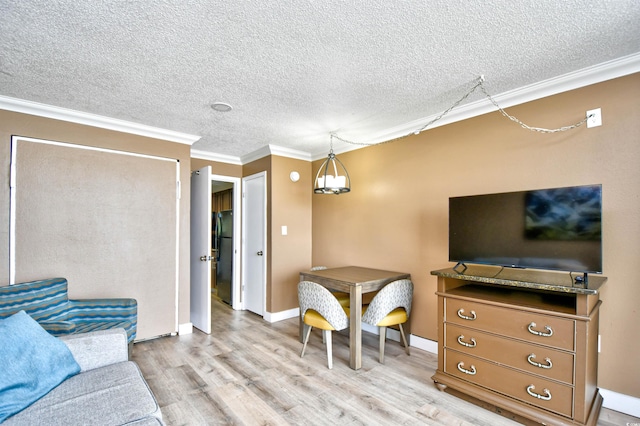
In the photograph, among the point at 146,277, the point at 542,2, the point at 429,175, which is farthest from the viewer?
the point at 146,277

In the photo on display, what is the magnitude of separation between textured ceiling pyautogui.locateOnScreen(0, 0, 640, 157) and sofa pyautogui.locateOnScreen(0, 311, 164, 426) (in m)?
1.71

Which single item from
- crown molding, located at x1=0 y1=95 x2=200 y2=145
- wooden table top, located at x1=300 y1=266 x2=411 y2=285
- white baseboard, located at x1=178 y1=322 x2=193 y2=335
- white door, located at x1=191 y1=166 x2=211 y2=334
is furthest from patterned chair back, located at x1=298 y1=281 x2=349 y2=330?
crown molding, located at x1=0 y1=95 x2=200 y2=145

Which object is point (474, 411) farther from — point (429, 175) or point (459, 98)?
point (459, 98)

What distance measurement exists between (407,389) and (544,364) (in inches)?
39.1

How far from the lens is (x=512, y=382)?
2.03 meters

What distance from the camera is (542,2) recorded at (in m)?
1.56

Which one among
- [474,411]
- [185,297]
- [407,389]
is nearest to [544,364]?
[474,411]

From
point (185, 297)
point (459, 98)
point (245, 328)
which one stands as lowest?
point (245, 328)

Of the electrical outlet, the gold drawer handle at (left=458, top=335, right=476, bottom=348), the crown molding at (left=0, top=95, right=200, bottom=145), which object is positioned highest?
the crown molding at (left=0, top=95, right=200, bottom=145)

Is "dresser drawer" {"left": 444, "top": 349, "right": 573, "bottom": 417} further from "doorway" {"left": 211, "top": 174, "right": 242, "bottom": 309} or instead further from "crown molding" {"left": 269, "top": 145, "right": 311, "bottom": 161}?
"doorway" {"left": 211, "top": 174, "right": 242, "bottom": 309}

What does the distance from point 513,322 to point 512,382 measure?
1.31ft

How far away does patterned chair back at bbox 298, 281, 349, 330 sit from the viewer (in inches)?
112

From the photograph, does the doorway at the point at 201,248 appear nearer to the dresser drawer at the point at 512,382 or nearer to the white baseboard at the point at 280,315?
the white baseboard at the point at 280,315

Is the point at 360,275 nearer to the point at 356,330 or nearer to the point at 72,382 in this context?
the point at 356,330
